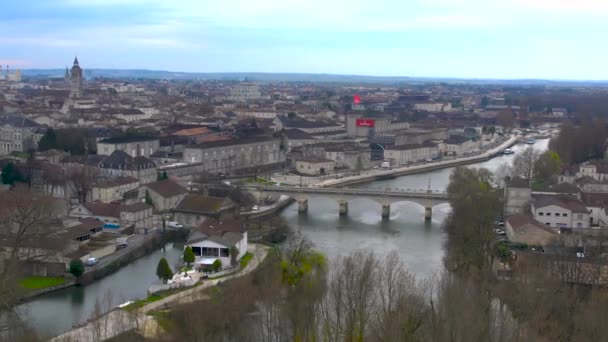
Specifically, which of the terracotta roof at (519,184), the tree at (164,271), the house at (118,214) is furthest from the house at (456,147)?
the tree at (164,271)

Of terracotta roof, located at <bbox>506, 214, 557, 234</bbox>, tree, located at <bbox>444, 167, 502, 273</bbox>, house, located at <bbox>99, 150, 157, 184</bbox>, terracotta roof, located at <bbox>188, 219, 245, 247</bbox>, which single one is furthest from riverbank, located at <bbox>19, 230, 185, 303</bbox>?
terracotta roof, located at <bbox>506, 214, 557, 234</bbox>

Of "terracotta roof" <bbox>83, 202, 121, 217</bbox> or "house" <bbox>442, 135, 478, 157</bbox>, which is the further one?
"house" <bbox>442, 135, 478, 157</bbox>

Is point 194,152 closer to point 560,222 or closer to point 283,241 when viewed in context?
point 283,241

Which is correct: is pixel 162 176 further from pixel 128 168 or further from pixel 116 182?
pixel 116 182

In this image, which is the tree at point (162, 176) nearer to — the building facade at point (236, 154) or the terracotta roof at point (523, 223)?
the building facade at point (236, 154)

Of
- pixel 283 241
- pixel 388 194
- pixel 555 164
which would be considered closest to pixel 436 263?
pixel 283 241

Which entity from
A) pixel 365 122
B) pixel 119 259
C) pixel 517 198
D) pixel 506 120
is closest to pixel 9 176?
pixel 119 259

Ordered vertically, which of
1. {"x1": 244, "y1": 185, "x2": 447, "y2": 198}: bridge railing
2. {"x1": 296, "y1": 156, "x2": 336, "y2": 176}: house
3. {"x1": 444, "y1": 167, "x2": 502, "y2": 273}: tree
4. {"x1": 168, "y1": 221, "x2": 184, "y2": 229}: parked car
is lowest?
{"x1": 296, "y1": 156, "x2": 336, "y2": 176}: house

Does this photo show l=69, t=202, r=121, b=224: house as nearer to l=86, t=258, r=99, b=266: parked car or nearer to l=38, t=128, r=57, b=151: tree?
l=86, t=258, r=99, b=266: parked car
